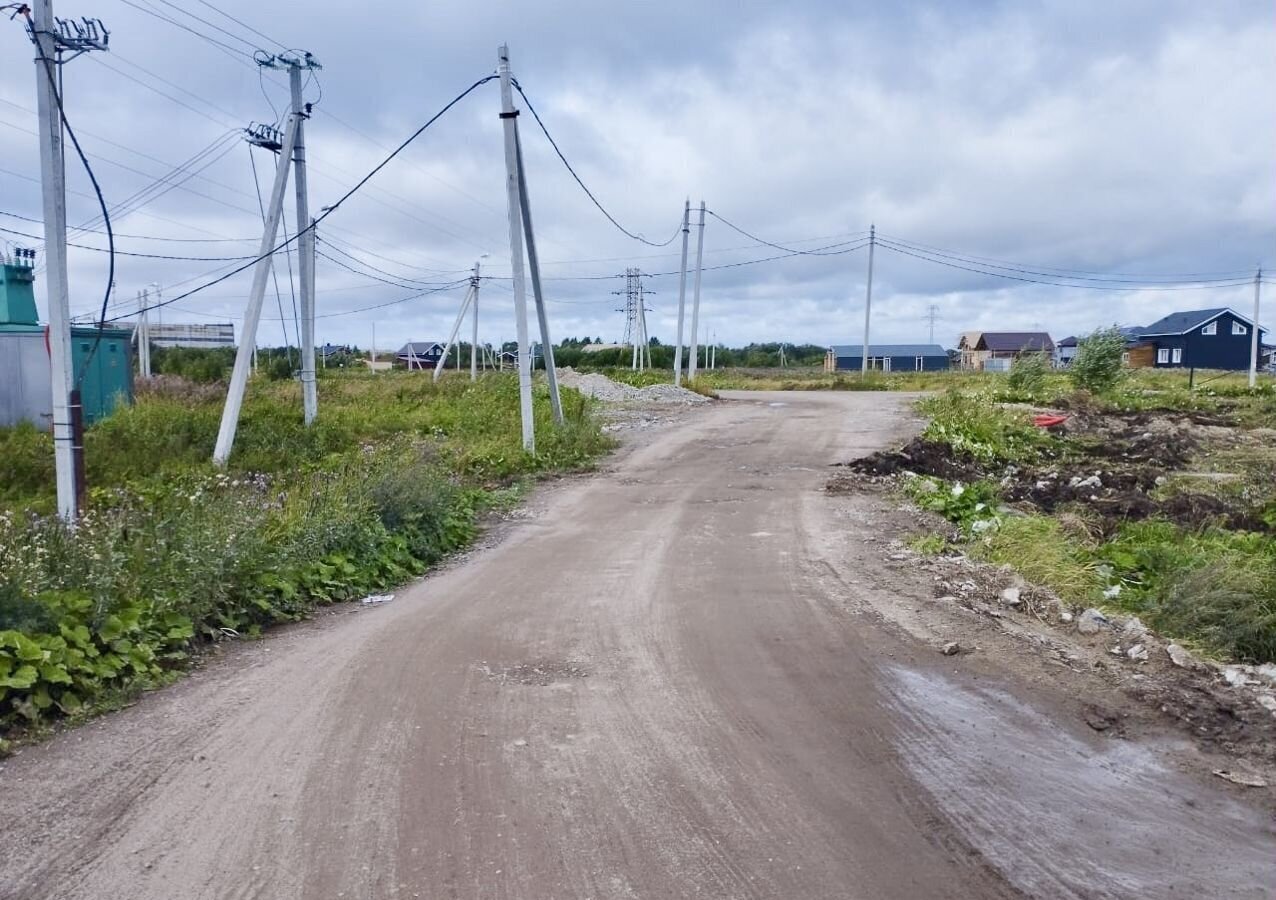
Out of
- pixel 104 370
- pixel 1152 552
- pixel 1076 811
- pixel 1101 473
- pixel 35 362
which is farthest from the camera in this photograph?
pixel 104 370

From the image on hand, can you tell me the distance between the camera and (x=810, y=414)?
2444 centimetres

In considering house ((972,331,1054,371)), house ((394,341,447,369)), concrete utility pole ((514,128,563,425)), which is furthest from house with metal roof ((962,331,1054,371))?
concrete utility pole ((514,128,563,425))

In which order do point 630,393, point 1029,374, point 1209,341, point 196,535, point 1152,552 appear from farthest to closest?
point 1209,341, point 630,393, point 1029,374, point 1152,552, point 196,535

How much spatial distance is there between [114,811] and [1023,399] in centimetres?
2581

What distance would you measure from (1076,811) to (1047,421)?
58.2 feet

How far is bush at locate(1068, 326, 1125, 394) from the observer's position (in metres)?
30.9

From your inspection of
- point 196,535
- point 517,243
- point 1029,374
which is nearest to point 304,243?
point 517,243

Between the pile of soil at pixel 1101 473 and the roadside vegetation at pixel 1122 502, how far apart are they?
1.3 inches

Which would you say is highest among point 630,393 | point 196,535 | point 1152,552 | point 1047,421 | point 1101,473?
point 630,393

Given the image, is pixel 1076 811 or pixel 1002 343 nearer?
pixel 1076 811

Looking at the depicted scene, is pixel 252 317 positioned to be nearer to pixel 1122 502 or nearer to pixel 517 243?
pixel 517 243

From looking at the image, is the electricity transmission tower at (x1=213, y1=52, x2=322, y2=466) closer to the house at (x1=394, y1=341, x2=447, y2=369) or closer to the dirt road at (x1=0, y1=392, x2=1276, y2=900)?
the dirt road at (x1=0, y1=392, x2=1276, y2=900)

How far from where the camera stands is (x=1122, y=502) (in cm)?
1177

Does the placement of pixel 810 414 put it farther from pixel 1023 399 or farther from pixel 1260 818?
pixel 1260 818
